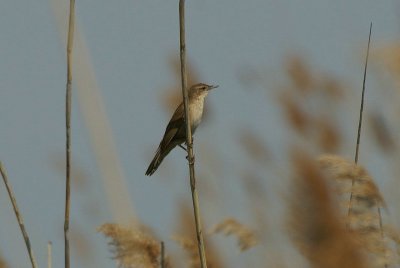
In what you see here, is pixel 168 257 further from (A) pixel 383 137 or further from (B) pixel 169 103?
(B) pixel 169 103

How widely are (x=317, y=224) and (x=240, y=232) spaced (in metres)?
0.86

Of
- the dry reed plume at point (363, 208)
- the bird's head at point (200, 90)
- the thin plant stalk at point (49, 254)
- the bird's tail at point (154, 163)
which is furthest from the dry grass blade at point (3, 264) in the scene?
the bird's head at point (200, 90)

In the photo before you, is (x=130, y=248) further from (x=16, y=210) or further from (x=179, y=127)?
(x=179, y=127)

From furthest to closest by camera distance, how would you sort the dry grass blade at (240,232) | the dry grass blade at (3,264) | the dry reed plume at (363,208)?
1. the dry grass blade at (3,264)
2. the dry grass blade at (240,232)
3. the dry reed plume at (363,208)

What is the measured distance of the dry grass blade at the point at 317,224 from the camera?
1061 mm

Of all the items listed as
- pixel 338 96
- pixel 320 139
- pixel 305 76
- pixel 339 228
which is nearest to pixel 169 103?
pixel 338 96

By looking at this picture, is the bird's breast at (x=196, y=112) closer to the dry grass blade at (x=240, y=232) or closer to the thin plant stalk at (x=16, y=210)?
the thin plant stalk at (x=16, y=210)

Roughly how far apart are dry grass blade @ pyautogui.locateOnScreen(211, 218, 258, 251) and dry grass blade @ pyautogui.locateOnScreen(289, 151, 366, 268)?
684 millimetres

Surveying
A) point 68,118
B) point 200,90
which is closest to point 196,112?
point 200,90

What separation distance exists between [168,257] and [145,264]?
16cm

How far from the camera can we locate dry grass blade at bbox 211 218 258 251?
186 centimetres

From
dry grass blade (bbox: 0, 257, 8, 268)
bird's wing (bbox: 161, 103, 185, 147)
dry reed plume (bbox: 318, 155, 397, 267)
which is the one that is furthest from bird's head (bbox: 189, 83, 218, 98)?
dry reed plume (bbox: 318, 155, 397, 267)

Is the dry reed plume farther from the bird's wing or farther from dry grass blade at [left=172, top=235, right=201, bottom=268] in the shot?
the bird's wing

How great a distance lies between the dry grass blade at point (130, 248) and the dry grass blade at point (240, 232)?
0.28 meters
